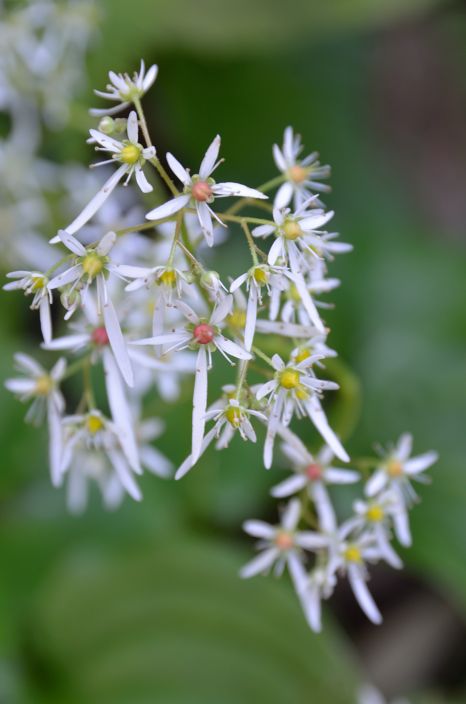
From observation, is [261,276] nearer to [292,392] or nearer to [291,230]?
[291,230]

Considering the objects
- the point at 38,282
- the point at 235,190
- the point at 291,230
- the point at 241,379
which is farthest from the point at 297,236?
the point at 38,282

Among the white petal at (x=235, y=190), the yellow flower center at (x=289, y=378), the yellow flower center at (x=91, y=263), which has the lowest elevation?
the yellow flower center at (x=289, y=378)

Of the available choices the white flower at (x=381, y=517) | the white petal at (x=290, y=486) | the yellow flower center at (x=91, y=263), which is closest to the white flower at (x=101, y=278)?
the yellow flower center at (x=91, y=263)

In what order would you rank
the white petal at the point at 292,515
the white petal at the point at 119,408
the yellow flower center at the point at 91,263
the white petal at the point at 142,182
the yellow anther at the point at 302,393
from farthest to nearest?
the white petal at the point at 292,515 → the white petal at the point at 119,408 → the yellow anther at the point at 302,393 → the yellow flower center at the point at 91,263 → the white petal at the point at 142,182

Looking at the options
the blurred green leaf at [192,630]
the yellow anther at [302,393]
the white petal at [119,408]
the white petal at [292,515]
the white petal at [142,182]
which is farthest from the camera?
the blurred green leaf at [192,630]

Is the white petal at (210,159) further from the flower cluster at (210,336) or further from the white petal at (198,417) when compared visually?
the white petal at (198,417)

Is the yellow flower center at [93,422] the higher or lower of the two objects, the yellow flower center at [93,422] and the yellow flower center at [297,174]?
the lower

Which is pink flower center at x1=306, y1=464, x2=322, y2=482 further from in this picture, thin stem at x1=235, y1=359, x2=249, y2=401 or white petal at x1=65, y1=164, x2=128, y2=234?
white petal at x1=65, y1=164, x2=128, y2=234

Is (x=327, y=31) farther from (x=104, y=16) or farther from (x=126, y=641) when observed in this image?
(x=126, y=641)

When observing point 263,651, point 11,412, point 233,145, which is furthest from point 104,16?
point 263,651
